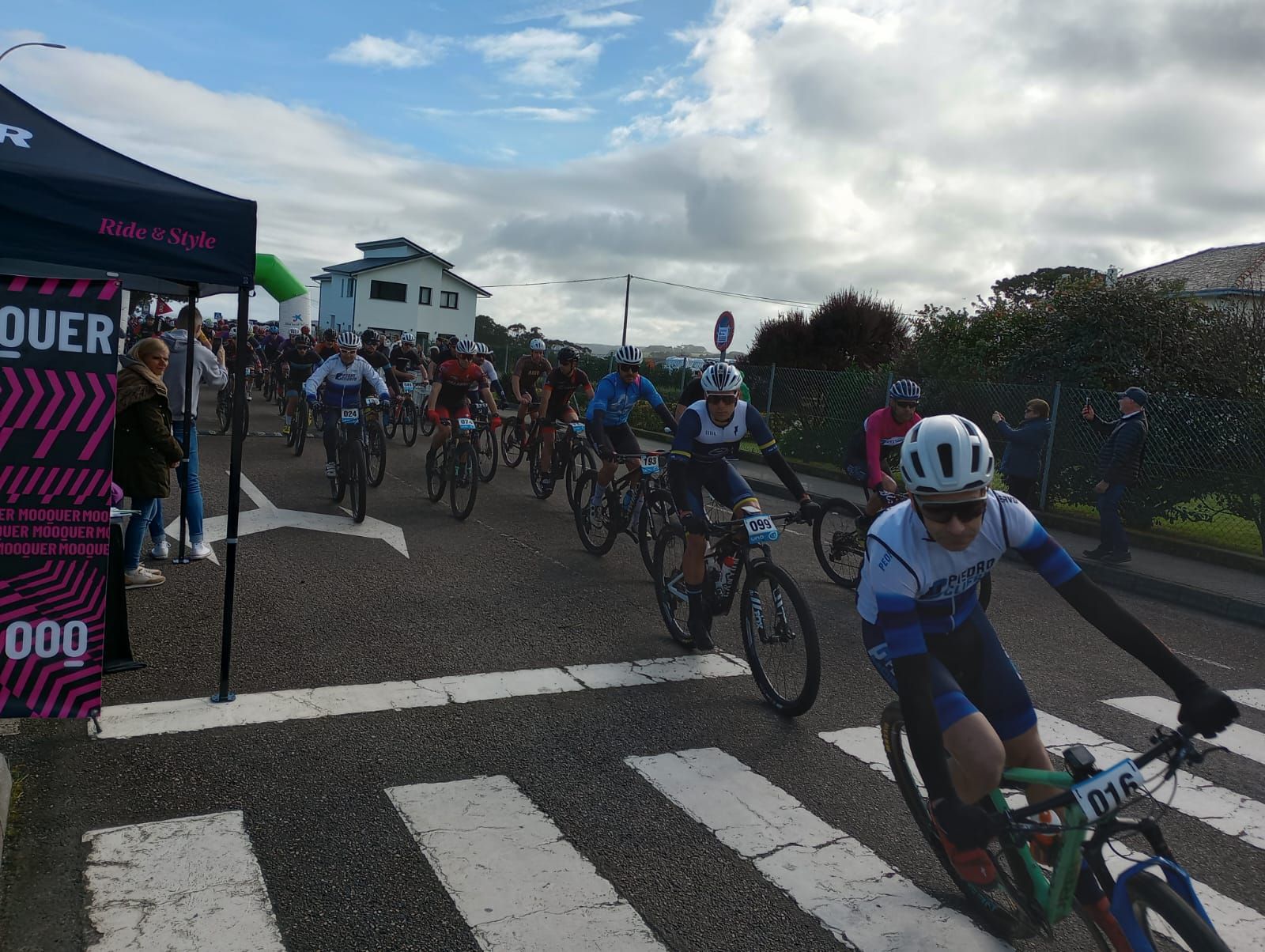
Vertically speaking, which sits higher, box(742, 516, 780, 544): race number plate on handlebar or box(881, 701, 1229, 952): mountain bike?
box(742, 516, 780, 544): race number plate on handlebar

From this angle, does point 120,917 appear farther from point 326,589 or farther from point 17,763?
point 326,589

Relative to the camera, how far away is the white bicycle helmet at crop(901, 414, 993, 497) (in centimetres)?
300

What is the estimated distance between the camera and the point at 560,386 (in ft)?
41.0

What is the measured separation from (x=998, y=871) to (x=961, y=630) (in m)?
0.78

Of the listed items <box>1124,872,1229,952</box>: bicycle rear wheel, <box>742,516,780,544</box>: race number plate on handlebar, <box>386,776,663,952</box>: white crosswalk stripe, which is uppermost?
<box>742,516,780,544</box>: race number plate on handlebar

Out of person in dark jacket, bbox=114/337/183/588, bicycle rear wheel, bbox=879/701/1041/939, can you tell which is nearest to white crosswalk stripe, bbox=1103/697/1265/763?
bicycle rear wheel, bbox=879/701/1041/939

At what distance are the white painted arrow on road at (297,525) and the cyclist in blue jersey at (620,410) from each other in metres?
2.03

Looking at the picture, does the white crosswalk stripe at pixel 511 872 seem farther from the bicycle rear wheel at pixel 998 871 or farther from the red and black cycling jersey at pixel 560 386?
the red and black cycling jersey at pixel 560 386

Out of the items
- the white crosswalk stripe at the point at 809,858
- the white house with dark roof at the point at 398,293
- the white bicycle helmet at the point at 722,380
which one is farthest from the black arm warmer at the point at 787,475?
the white house with dark roof at the point at 398,293

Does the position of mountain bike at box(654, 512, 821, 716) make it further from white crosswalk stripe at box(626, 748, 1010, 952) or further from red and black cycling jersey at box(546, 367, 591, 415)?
red and black cycling jersey at box(546, 367, 591, 415)

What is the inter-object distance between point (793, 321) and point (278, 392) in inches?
613

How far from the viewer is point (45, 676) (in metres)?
4.29

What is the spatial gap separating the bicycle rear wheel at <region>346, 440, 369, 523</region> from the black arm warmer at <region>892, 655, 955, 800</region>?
7984 millimetres

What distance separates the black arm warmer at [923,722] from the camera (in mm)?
2887
